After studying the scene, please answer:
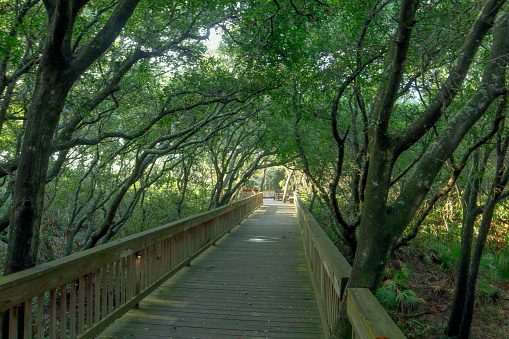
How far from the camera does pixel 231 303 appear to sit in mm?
5070

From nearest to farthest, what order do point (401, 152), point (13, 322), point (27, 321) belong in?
point (13, 322), point (27, 321), point (401, 152)

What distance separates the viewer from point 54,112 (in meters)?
3.29

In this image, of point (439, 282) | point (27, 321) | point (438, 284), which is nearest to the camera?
point (27, 321)

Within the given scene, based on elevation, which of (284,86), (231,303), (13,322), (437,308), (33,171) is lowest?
(437,308)

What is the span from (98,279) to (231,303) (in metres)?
2.00

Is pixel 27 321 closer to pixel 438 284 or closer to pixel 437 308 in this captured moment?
pixel 437 308

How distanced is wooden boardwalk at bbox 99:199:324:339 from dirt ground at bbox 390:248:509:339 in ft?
10.4

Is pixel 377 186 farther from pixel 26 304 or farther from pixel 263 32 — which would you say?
pixel 263 32

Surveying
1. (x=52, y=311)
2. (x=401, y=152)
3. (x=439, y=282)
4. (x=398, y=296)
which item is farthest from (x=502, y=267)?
(x=52, y=311)

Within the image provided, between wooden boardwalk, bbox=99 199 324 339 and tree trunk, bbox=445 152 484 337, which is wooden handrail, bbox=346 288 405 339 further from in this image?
tree trunk, bbox=445 152 484 337

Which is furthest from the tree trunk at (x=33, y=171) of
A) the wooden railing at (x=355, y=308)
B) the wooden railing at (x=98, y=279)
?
the wooden railing at (x=355, y=308)

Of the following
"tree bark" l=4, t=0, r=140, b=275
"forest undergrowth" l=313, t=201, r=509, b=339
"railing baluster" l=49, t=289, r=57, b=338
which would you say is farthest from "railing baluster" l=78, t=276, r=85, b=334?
"forest undergrowth" l=313, t=201, r=509, b=339

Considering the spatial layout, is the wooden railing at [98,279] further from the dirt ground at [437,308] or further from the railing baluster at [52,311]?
the dirt ground at [437,308]

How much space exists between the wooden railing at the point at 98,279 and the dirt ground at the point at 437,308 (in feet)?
17.2
